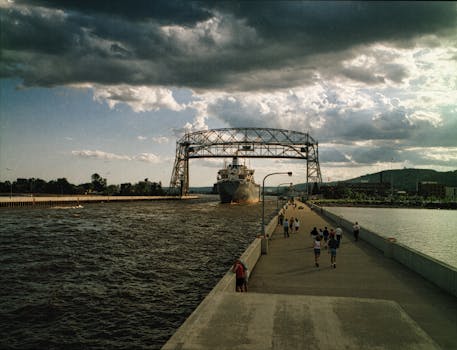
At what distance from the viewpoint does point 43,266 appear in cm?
2458

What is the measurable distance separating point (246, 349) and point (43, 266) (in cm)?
1973

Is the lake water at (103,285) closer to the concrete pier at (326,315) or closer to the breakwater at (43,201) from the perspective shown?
the concrete pier at (326,315)

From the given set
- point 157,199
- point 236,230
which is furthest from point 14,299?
point 157,199

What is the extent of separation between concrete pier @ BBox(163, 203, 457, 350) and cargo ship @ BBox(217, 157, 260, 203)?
10183cm

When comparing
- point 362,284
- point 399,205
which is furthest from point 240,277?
point 399,205

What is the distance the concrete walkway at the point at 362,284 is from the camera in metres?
11.9

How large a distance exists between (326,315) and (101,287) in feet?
42.6

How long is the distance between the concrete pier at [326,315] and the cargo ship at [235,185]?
334 feet

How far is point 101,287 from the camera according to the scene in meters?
20.1

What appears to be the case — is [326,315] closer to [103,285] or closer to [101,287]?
[101,287]

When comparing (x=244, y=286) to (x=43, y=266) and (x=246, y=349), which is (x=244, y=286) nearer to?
(x=246, y=349)

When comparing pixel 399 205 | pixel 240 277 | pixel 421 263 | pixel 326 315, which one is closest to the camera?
pixel 326 315

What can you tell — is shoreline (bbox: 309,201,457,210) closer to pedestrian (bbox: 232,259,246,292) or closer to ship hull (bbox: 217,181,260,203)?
ship hull (bbox: 217,181,260,203)

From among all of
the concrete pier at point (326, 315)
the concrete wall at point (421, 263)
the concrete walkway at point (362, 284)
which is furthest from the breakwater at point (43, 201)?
the concrete pier at point (326, 315)
